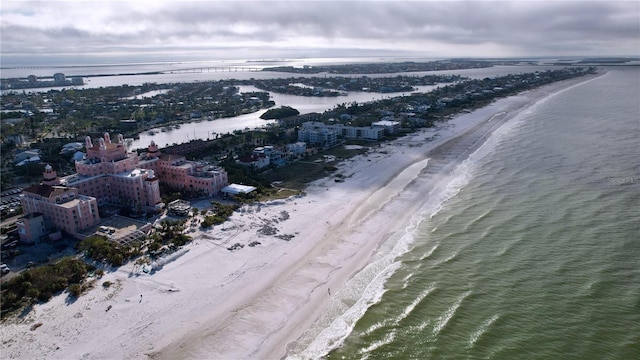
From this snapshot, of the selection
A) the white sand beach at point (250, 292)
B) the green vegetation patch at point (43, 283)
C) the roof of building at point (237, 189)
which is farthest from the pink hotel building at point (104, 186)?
the white sand beach at point (250, 292)

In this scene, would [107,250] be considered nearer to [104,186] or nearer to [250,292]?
[250,292]

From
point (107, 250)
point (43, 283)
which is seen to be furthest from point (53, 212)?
point (43, 283)

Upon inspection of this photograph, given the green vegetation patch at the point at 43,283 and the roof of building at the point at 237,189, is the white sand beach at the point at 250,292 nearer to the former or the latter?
the green vegetation patch at the point at 43,283

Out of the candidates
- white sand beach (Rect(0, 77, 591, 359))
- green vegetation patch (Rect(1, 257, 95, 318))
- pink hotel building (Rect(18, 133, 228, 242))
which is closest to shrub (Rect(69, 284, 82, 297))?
green vegetation patch (Rect(1, 257, 95, 318))

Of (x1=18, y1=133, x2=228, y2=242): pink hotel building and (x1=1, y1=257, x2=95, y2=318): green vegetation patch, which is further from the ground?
(x1=18, y1=133, x2=228, y2=242): pink hotel building

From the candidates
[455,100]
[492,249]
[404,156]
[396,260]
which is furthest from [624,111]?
[396,260]

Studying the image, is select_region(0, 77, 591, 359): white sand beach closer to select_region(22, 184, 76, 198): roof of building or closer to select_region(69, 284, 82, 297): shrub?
select_region(69, 284, 82, 297): shrub
